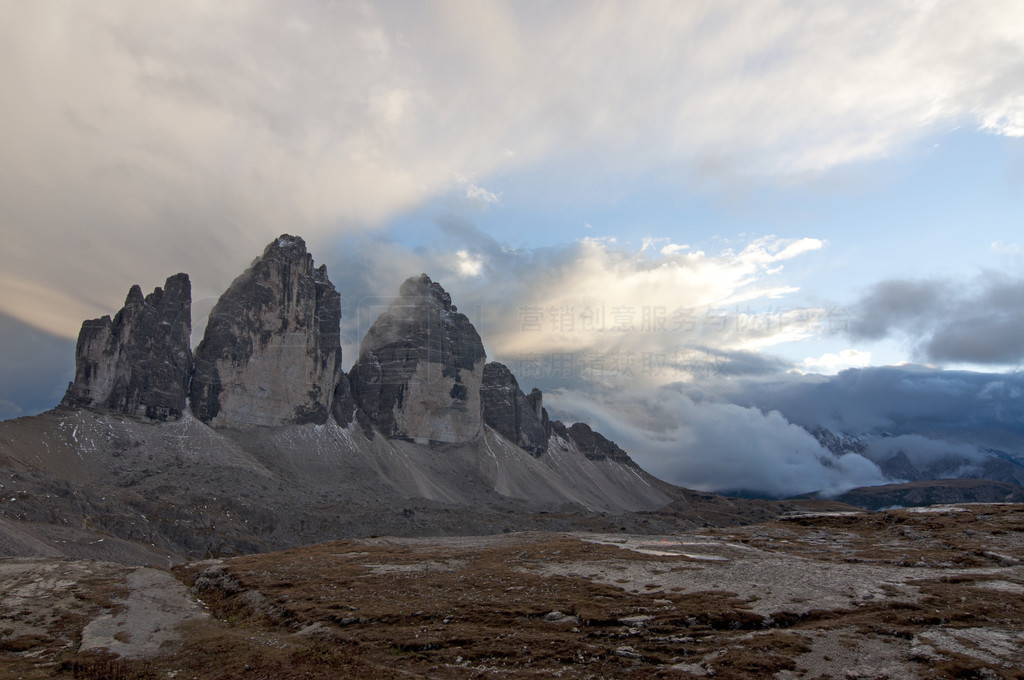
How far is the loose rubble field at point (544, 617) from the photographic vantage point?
24.4 meters

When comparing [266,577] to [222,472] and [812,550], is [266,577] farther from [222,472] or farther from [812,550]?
[222,472]

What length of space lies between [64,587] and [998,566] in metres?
73.4

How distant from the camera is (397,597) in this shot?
Result: 37281 millimetres

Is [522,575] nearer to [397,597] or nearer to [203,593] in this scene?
[397,597]

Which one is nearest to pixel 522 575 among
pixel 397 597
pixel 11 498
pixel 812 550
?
pixel 397 597

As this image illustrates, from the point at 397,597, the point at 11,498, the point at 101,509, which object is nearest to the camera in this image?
the point at 397,597

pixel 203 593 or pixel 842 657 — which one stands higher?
pixel 842 657

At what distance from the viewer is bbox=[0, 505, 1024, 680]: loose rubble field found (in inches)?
960

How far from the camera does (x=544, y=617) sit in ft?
101

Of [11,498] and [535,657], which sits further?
[11,498]

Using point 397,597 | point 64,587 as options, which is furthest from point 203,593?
point 397,597

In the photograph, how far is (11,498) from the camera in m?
112

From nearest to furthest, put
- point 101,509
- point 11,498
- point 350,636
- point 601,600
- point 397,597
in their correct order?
1. point 350,636
2. point 601,600
3. point 397,597
4. point 11,498
5. point 101,509

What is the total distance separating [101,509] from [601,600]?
13551 centimetres
